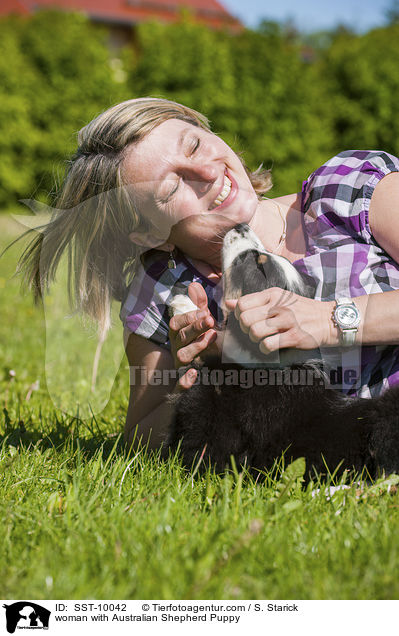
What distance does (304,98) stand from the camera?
38.8 ft

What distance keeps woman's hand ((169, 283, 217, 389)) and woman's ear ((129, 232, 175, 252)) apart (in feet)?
0.88

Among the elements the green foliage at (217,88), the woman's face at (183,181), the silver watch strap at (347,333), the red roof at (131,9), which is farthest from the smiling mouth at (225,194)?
the red roof at (131,9)

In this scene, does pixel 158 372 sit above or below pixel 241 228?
below

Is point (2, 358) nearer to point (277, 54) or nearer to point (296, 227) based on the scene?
point (296, 227)

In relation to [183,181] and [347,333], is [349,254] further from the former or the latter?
[183,181]

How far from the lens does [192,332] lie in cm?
234

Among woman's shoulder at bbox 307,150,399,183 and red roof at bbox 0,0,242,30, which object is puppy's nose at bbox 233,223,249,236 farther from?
red roof at bbox 0,0,242,30

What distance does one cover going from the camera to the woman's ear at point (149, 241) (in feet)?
8.66

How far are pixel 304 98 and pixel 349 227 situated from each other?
33.6 feet

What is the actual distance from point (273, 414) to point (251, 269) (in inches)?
21.8

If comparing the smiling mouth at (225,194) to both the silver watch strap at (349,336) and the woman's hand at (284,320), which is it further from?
the silver watch strap at (349,336)

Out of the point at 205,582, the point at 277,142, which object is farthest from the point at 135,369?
the point at 277,142
